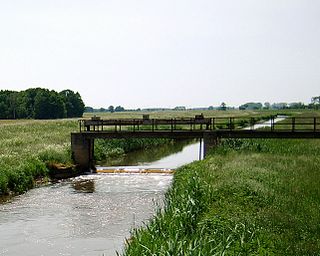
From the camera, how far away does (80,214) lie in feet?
64.2

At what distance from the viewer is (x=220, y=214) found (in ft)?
45.6

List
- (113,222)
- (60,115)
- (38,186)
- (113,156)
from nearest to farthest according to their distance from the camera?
(113,222)
(38,186)
(113,156)
(60,115)

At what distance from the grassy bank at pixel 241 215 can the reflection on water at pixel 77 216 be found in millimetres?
2221

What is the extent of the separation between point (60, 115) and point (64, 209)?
95.6 m

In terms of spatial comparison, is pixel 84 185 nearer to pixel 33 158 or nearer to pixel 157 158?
pixel 33 158

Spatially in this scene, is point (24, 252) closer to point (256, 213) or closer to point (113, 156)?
point (256, 213)

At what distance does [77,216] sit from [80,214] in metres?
0.38

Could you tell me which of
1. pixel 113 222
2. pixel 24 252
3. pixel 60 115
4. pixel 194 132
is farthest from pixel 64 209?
pixel 60 115

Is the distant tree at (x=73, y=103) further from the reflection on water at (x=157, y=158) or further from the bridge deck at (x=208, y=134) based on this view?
the bridge deck at (x=208, y=134)

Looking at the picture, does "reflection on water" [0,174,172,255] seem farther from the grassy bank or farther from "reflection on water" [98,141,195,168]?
"reflection on water" [98,141,195,168]

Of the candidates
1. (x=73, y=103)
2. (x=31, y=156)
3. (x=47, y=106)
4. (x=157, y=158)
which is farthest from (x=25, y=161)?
(x=73, y=103)

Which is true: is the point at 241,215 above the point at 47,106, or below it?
below

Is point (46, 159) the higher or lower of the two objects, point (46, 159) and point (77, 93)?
the lower

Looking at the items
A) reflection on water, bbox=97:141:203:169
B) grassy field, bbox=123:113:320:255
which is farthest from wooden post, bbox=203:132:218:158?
grassy field, bbox=123:113:320:255
